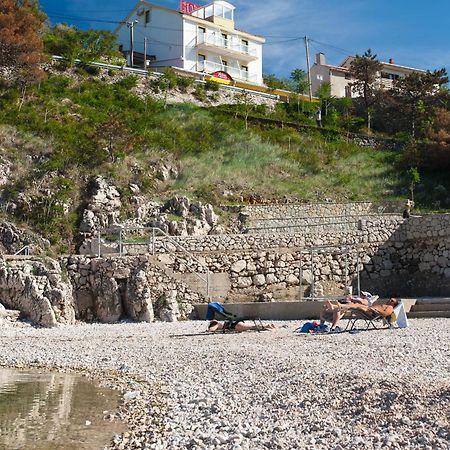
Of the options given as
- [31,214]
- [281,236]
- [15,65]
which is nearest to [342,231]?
[281,236]

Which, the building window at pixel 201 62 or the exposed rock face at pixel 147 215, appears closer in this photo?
the exposed rock face at pixel 147 215

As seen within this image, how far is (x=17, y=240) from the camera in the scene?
2369 centimetres

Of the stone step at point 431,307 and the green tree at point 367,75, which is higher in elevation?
the green tree at point 367,75

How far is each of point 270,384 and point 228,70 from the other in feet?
147

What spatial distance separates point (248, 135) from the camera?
36.2m

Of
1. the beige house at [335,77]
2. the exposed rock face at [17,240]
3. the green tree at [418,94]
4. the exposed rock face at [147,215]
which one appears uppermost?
the beige house at [335,77]

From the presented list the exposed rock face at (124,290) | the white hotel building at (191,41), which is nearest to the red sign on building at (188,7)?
the white hotel building at (191,41)

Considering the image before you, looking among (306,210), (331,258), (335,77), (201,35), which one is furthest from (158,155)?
(335,77)

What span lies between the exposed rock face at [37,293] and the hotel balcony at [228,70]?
32830 millimetres

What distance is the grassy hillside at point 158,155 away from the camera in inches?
1089

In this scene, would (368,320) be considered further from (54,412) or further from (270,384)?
(54,412)

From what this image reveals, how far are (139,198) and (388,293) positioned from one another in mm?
10620

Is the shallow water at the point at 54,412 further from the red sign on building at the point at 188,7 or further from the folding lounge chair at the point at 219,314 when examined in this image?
the red sign on building at the point at 188,7

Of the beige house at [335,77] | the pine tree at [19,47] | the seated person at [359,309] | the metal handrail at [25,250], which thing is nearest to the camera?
the seated person at [359,309]
